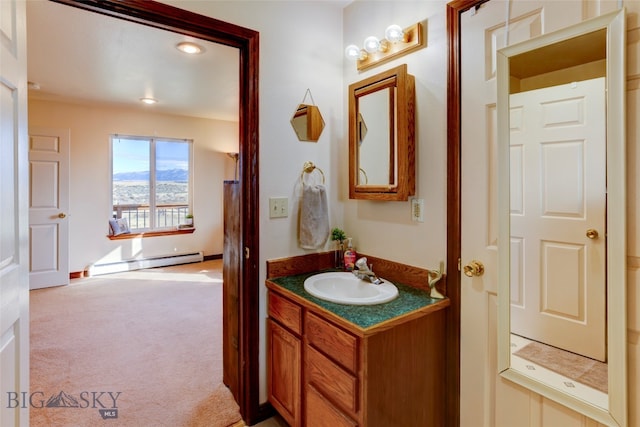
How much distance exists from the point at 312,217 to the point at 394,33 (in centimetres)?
107

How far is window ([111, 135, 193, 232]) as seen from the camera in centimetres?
514

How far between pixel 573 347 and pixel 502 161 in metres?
0.71

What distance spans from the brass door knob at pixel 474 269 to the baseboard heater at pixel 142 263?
5.16 m

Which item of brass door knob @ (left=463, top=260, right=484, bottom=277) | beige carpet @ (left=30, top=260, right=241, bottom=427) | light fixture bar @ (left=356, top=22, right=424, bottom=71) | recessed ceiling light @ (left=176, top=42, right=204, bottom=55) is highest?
recessed ceiling light @ (left=176, top=42, right=204, bottom=55)

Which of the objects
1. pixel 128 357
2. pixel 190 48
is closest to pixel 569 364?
pixel 128 357

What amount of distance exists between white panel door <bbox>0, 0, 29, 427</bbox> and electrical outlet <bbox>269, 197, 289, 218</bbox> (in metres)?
1.05

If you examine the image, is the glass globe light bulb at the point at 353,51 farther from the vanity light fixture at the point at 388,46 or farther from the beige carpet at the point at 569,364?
the beige carpet at the point at 569,364

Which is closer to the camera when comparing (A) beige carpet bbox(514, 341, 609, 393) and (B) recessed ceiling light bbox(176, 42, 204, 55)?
(A) beige carpet bbox(514, 341, 609, 393)

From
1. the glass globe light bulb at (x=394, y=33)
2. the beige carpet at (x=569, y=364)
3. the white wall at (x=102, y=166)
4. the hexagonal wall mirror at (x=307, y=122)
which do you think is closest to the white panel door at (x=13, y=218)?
the hexagonal wall mirror at (x=307, y=122)

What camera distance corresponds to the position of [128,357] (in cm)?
253

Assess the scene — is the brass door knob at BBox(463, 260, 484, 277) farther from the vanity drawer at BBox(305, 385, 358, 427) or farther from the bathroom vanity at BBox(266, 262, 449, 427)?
the vanity drawer at BBox(305, 385, 358, 427)

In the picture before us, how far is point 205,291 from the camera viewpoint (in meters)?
4.14

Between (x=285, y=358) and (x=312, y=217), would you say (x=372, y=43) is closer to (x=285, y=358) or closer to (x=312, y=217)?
(x=312, y=217)

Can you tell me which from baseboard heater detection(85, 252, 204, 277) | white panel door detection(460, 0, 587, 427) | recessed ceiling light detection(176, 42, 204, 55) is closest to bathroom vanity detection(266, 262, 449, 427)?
white panel door detection(460, 0, 587, 427)
